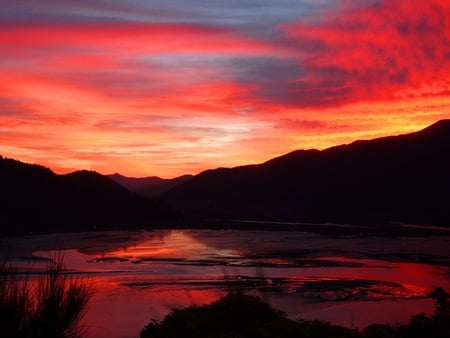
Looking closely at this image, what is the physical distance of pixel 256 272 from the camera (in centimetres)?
2962

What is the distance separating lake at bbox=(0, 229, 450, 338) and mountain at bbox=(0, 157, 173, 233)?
47.2ft

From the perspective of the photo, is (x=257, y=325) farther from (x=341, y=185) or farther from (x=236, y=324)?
(x=341, y=185)

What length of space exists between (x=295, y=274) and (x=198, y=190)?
4521 inches

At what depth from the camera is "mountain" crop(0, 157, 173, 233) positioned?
67.4 m

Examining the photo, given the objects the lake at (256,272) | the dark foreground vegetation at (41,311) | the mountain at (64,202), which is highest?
the mountain at (64,202)

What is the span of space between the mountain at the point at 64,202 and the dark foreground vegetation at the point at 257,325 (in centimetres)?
4487

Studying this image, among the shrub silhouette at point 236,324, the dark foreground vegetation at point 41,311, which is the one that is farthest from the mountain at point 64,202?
the dark foreground vegetation at point 41,311

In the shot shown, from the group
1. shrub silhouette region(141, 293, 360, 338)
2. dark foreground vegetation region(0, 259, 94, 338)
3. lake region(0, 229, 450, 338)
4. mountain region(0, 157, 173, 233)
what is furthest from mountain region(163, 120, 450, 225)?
dark foreground vegetation region(0, 259, 94, 338)

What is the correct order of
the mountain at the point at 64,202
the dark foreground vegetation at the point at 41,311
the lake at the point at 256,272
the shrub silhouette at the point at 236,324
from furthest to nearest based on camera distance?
the mountain at the point at 64,202 < the lake at the point at 256,272 < the shrub silhouette at the point at 236,324 < the dark foreground vegetation at the point at 41,311

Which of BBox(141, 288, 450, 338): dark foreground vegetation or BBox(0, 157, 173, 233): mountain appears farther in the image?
BBox(0, 157, 173, 233): mountain

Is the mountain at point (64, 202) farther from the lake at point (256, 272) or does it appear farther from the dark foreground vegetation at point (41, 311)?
the dark foreground vegetation at point (41, 311)

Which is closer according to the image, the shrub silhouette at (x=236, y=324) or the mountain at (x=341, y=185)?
the shrub silhouette at (x=236, y=324)

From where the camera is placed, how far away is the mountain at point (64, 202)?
67375mm

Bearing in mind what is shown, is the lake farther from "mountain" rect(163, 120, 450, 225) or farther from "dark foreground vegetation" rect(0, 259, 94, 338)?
"mountain" rect(163, 120, 450, 225)
